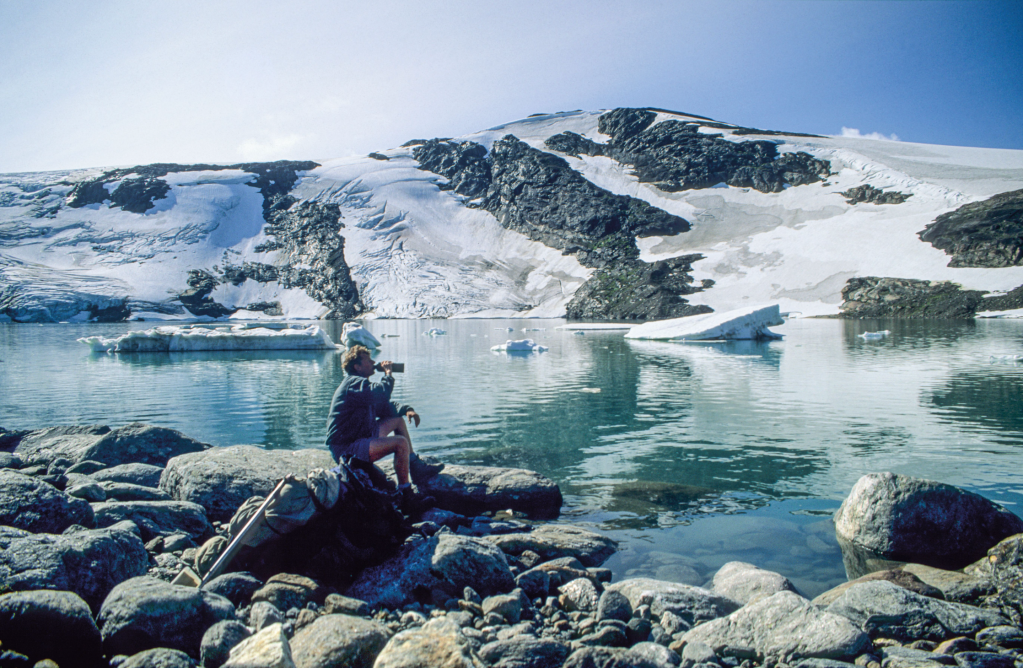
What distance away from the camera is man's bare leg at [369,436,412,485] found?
6711mm

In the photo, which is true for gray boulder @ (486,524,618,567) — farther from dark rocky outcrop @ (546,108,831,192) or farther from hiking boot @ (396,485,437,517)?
A: dark rocky outcrop @ (546,108,831,192)

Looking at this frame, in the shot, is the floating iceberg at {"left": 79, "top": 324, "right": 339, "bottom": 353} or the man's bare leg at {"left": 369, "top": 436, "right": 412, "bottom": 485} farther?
the floating iceberg at {"left": 79, "top": 324, "right": 339, "bottom": 353}

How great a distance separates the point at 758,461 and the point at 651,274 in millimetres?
62461

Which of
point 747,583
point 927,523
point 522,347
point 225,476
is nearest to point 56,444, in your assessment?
point 225,476

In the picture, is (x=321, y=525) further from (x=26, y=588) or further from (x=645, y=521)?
(x=645, y=521)

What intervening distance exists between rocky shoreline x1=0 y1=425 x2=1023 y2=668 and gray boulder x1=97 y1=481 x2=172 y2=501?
0.02 meters

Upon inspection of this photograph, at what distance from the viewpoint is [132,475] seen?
25.2 ft

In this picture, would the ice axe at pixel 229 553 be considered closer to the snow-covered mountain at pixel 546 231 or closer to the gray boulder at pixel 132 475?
the gray boulder at pixel 132 475

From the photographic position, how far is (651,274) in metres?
70.2

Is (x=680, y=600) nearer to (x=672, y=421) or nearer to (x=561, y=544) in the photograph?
(x=561, y=544)

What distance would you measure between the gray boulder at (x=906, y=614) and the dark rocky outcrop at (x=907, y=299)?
183 feet

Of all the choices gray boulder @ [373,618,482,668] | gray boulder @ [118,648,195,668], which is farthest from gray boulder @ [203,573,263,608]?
gray boulder @ [373,618,482,668]

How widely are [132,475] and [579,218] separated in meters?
84.8

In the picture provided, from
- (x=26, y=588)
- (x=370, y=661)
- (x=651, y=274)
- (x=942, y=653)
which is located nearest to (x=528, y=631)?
(x=370, y=661)
